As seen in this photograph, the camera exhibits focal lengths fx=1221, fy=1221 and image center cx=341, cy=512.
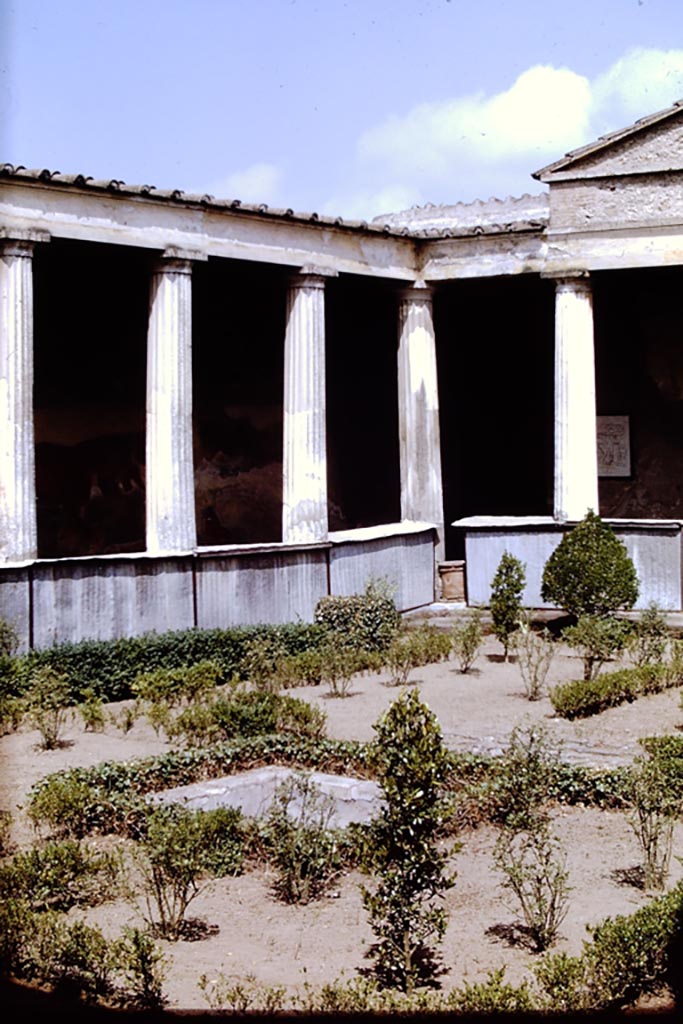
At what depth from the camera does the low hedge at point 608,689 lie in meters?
10.2

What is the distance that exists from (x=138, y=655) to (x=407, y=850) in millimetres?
6724

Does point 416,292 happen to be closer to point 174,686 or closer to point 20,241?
point 20,241

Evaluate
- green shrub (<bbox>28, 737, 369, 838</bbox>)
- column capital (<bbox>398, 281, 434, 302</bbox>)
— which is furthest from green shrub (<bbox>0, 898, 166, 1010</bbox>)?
column capital (<bbox>398, 281, 434, 302</bbox>)

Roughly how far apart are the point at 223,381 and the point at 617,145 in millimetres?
6967

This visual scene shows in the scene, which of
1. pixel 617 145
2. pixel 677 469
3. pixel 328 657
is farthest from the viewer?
pixel 677 469

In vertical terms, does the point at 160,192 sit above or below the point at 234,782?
above

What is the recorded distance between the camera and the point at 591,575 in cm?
1332

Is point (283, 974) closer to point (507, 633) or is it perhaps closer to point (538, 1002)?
point (538, 1002)

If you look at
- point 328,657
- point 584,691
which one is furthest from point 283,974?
point 328,657

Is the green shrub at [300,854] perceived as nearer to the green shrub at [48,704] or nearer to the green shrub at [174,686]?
the green shrub at [48,704]

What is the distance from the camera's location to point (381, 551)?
15.5m

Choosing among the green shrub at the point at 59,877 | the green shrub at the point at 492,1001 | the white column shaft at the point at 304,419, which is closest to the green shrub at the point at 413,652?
the white column shaft at the point at 304,419

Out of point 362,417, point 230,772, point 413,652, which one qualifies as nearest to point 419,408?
point 362,417

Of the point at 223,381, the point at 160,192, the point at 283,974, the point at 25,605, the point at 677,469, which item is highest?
the point at 160,192
